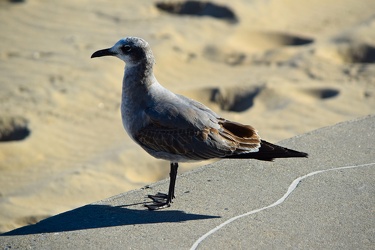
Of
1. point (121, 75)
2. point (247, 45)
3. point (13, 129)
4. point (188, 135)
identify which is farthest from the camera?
point (247, 45)

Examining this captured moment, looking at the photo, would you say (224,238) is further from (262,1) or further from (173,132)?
(262,1)

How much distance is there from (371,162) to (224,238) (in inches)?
66.4

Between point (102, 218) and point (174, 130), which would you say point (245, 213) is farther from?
point (102, 218)

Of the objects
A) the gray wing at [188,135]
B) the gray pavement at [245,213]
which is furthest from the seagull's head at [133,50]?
the gray pavement at [245,213]

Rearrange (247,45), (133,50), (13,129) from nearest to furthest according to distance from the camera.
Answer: (133,50) < (13,129) < (247,45)

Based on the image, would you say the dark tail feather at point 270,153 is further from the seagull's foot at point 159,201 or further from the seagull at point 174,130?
the seagull's foot at point 159,201

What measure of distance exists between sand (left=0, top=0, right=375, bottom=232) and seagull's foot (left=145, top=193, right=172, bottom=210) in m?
2.28

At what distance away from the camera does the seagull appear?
201 inches

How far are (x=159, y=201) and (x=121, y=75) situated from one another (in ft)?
17.6

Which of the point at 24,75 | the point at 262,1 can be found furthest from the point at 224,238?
the point at 262,1

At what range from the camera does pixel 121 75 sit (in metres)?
10.3

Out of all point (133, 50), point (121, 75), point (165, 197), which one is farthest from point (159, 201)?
point (121, 75)

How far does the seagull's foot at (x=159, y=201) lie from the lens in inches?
198

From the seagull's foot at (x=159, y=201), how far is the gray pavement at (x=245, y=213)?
1.6 inches
